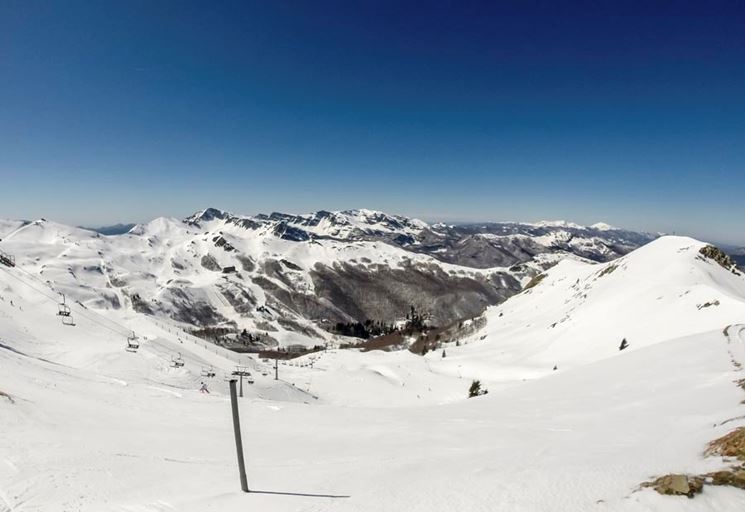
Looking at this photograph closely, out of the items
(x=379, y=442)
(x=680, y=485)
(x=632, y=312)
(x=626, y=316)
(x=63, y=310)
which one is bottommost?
(x=626, y=316)

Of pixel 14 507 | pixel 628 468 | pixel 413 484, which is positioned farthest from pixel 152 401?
pixel 628 468

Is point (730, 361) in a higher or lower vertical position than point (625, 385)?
higher

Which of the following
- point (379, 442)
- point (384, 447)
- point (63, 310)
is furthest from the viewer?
point (63, 310)

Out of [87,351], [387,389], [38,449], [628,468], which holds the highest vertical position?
[628,468]

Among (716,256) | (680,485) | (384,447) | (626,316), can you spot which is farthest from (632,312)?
(680,485)

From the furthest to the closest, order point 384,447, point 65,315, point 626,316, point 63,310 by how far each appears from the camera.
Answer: point 63,310 → point 626,316 → point 65,315 → point 384,447

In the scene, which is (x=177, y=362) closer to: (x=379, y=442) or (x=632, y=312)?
(x=379, y=442)

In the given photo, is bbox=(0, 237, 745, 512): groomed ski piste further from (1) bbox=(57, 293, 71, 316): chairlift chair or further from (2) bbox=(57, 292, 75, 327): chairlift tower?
(1) bbox=(57, 293, 71, 316): chairlift chair

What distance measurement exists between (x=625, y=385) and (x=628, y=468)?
61.3 feet

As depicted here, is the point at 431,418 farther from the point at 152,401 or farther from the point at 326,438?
the point at 152,401

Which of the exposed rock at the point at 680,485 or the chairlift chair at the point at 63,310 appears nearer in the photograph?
the exposed rock at the point at 680,485

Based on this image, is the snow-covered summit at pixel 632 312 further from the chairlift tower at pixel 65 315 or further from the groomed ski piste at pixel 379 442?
the chairlift tower at pixel 65 315

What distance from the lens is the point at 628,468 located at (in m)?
10.3

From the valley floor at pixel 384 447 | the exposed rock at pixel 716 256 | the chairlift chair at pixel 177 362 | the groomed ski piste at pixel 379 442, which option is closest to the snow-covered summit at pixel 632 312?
the exposed rock at pixel 716 256
